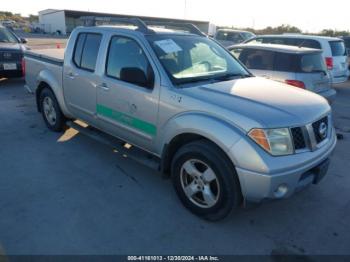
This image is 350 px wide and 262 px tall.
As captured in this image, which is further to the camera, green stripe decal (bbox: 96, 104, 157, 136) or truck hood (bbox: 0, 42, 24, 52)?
truck hood (bbox: 0, 42, 24, 52)

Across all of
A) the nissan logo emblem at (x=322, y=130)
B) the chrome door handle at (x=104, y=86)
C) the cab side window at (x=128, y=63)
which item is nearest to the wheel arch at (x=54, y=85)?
the chrome door handle at (x=104, y=86)

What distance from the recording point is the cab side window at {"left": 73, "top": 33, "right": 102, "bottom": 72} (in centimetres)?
446

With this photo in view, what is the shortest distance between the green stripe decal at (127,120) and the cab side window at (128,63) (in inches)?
17.2

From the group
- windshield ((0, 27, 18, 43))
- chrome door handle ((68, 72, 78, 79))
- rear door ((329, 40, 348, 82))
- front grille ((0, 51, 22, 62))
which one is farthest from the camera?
windshield ((0, 27, 18, 43))

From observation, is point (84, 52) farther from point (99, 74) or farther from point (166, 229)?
point (166, 229)

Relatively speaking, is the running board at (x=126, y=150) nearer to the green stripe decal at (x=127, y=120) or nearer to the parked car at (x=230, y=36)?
the green stripe decal at (x=127, y=120)

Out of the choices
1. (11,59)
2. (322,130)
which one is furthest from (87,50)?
(11,59)

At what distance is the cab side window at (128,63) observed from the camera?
141 inches

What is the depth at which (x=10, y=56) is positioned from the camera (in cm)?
941

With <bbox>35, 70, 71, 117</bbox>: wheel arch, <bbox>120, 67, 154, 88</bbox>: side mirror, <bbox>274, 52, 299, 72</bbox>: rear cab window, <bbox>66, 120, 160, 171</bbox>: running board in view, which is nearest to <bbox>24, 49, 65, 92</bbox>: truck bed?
<bbox>35, 70, 71, 117</bbox>: wheel arch

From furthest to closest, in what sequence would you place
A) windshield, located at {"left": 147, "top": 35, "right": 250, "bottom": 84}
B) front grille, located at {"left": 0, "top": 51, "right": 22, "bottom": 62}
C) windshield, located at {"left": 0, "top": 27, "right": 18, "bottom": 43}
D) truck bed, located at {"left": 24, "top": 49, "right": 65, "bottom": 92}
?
1. windshield, located at {"left": 0, "top": 27, "right": 18, "bottom": 43}
2. front grille, located at {"left": 0, "top": 51, "right": 22, "bottom": 62}
3. truck bed, located at {"left": 24, "top": 49, "right": 65, "bottom": 92}
4. windshield, located at {"left": 147, "top": 35, "right": 250, "bottom": 84}

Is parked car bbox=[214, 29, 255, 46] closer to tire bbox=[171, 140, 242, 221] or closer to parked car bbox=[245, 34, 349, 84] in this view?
parked car bbox=[245, 34, 349, 84]

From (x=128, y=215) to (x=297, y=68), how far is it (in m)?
4.64

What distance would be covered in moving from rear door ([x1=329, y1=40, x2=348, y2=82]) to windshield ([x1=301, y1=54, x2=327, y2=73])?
3.76 m
